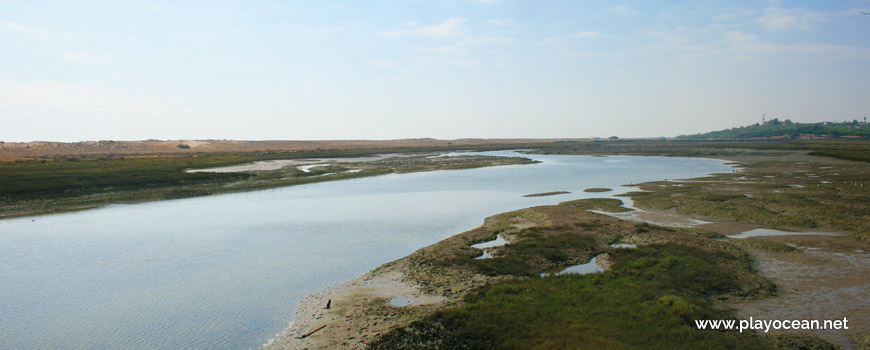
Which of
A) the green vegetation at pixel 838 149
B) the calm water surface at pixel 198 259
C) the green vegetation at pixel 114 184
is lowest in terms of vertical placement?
the calm water surface at pixel 198 259

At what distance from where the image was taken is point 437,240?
64.5 feet

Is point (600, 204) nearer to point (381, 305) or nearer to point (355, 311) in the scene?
point (381, 305)

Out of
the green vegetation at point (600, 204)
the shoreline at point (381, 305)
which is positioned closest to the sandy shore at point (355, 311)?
the shoreline at point (381, 305)

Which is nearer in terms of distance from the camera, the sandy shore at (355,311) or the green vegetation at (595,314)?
the green vegetation at (595,314)

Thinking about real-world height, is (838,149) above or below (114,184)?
below

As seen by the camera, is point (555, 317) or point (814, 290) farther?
point (814, 290)

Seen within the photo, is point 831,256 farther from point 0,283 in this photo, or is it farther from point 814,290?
point 0,283

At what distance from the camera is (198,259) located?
1756cm

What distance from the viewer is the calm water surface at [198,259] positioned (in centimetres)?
1108

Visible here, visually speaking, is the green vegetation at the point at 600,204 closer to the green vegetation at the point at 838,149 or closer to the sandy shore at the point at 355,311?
the sandy shore at the point at 355,311

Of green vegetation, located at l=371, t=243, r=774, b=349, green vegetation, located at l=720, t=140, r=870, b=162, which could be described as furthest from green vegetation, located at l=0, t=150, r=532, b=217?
green vegetation, located at l=720, t=140, r=870, b=162

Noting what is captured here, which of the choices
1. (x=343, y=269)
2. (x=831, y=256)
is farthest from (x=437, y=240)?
(x=831, y=256)

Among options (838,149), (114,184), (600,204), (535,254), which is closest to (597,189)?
(600,204)

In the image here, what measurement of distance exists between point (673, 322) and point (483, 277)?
5178mm
